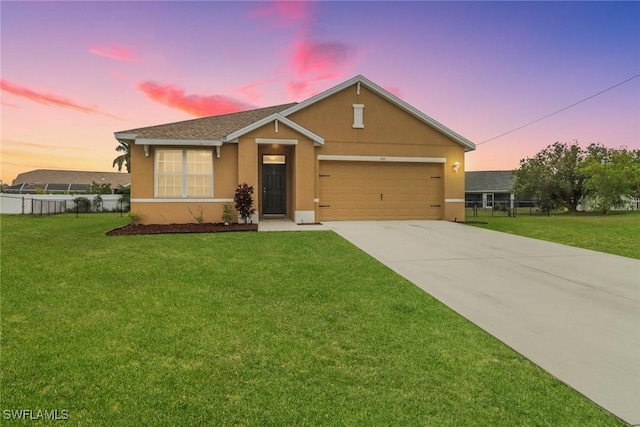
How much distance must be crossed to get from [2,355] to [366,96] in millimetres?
12993

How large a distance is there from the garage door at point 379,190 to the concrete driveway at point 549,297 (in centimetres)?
435

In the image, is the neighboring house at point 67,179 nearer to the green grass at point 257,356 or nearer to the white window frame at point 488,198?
the white window frame at point 488,198

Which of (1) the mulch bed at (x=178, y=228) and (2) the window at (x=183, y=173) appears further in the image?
(2) the window at (x=183, y=173)

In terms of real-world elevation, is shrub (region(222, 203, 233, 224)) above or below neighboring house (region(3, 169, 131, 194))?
below

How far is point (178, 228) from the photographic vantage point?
10.7m

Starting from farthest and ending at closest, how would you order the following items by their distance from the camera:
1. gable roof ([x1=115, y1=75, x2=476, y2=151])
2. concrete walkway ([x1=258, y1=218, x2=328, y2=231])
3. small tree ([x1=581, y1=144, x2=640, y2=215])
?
1. small tree ([x1=581, y1=144, x2=640, y2=215])
2. gable roof ([x1=115, y1=75, x2=476, y2=151])
3. concrete walkway ([x1=258, y1=218, x2=328, y2=231])

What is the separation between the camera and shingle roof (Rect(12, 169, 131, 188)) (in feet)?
161

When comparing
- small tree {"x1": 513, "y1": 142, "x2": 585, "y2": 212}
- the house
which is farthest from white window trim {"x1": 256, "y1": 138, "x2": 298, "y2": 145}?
small tree {"x1": 513, "y1": 142, "x2": 585, "y2": 212}

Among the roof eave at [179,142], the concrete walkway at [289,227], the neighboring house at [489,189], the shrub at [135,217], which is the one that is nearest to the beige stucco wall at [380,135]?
the concrete walkway at [289,227]

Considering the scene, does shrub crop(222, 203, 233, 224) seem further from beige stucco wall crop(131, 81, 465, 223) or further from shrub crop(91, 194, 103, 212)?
shrub crop(91, 194, 103, 212)

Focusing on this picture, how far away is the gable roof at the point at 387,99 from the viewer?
1295cm

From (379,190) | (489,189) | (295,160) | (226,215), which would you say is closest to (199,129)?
(226,215)

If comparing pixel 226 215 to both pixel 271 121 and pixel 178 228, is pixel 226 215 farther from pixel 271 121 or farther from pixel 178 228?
pixel 271 121

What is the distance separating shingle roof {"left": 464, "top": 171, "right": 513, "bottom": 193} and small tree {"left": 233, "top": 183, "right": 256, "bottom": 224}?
→ 1263 inches
